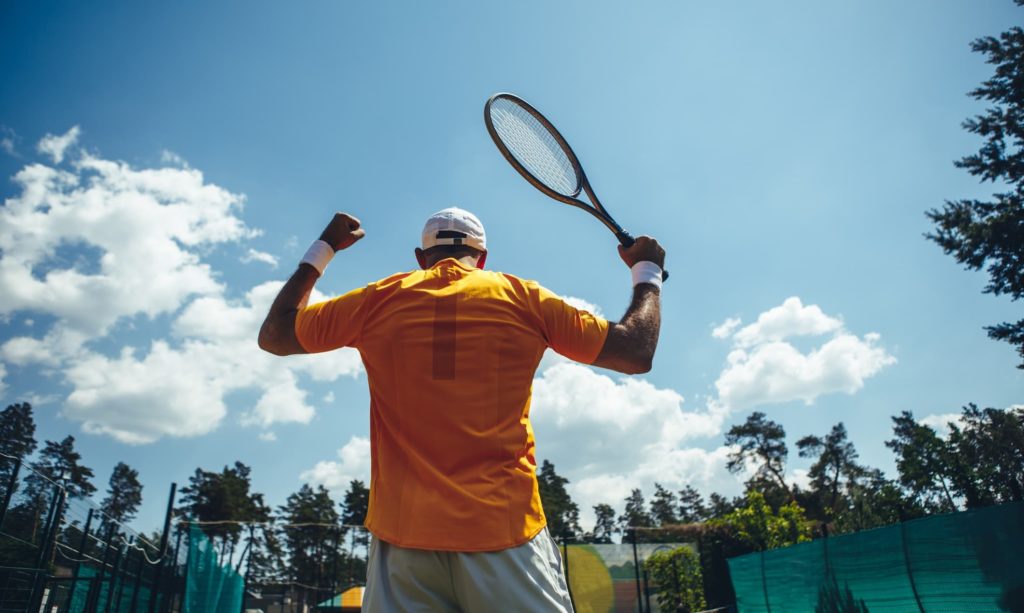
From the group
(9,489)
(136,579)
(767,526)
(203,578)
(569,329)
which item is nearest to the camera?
(569,329)

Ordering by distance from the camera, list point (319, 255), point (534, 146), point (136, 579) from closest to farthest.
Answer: point (319, 255) → point (534, 146) → point (136, 579)

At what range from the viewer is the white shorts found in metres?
1.28

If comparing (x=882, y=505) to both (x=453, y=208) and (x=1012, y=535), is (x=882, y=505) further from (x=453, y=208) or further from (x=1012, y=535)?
(x=453, y=208)

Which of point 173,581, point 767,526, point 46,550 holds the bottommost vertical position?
point 173,581

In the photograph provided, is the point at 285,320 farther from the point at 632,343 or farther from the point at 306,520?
the point at 306,520

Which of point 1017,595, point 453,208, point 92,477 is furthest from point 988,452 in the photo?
point 92,477

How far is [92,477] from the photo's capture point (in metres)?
49.8

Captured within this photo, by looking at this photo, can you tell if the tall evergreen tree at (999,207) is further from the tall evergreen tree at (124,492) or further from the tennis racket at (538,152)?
the tall evergreen tree at (124,492)

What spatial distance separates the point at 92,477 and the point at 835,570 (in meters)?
58.3

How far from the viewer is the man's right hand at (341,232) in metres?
2.04

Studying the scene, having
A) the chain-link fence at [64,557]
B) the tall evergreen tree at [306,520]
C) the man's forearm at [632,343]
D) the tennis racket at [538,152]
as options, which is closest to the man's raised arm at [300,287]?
the man's forearm at [632,343]

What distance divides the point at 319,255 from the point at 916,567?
8.44 metres

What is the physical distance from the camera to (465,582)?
1298mm

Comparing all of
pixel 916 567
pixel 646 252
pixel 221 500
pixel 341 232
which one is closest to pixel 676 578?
pixel 916 567
